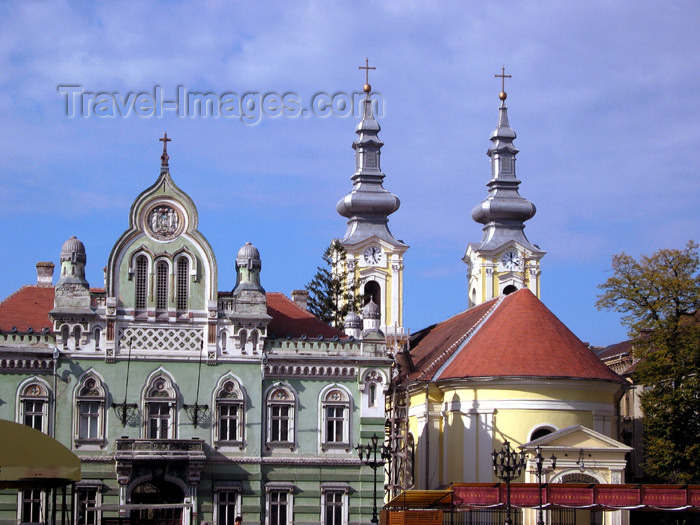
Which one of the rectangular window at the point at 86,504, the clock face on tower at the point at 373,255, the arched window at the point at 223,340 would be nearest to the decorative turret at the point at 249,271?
the arched window at the point at 223,340

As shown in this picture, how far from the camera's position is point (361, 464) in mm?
48406

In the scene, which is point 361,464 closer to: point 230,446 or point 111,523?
point 230,446

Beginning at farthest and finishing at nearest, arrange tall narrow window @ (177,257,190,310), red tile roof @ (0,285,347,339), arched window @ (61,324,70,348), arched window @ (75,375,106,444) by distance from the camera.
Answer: red tile roof @ (0,285,347,339), tall narrow window @ (177,257,190,310), arched window @ (61,324,70,348), arched window @ (75,375,106,444)

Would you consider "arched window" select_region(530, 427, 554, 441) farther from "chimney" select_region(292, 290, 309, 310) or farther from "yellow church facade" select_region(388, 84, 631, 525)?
"chimney" select_region(292, 290, 309, 310)

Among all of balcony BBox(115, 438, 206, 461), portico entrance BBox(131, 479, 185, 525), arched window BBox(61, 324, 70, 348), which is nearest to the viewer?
balcony BBox(115, 438, 206, 461)

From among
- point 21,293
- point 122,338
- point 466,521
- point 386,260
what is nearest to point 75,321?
point 122,338

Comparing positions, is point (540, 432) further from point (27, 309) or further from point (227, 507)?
point (27, 309)

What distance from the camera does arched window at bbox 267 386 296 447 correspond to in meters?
48.4

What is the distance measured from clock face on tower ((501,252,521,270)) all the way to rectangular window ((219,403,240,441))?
128 feet

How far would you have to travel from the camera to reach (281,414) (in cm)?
4853

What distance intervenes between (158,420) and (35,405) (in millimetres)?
4418

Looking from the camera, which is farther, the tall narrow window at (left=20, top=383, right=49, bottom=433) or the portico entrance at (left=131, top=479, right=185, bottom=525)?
the tall narrow window at (left=20, top=383, right=49, bottom=433)

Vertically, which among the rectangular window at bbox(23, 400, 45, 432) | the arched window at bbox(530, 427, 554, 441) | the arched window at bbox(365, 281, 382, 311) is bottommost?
the arched window at bbox(530, 427, 554, 441)

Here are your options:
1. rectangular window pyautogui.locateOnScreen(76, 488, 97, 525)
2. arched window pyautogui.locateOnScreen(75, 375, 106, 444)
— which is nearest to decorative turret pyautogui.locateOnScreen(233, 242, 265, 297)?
arched window pyautogui.locateOnScreen(75, 375, 106, 444)
